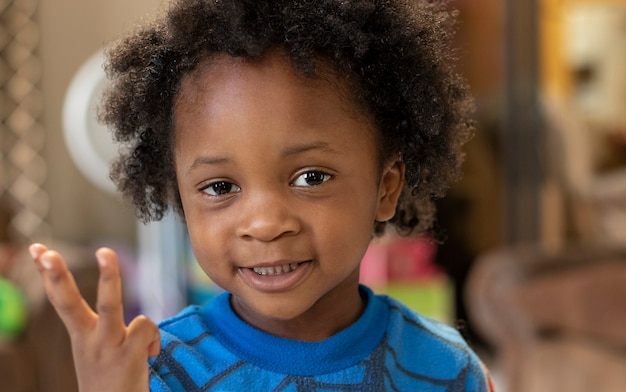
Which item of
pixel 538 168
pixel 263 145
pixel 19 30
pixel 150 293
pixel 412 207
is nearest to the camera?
pixel 263 145

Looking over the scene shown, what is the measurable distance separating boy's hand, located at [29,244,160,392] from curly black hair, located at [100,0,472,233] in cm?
21

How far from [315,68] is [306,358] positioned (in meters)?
0.26

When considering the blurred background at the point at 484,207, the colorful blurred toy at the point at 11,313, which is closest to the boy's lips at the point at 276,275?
the blurred background at the point at 484,207

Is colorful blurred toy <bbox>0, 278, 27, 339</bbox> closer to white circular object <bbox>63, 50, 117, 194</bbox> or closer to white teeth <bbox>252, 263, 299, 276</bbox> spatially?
white circular object <bbox>63, 50, 117, 194</bbox>

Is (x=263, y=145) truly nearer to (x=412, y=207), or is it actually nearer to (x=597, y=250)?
(x=412, y=207)

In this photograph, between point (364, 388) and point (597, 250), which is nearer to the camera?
point (364, 388)

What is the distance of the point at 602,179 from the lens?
374 centimetres

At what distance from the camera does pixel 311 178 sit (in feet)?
2.52

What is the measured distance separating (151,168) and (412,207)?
0.93 feet

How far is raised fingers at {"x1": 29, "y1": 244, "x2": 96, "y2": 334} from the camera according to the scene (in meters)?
0.62

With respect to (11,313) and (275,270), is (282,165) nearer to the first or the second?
(275,270)

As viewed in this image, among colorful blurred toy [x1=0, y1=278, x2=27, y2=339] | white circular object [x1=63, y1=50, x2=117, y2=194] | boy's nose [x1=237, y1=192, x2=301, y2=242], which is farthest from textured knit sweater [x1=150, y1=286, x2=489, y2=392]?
colorful blurred toy [x1=0, y1=278, x2=27, y2=339]

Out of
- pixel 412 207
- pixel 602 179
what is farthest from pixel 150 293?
pixel 412 207

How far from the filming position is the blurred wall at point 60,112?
4.57 meters
